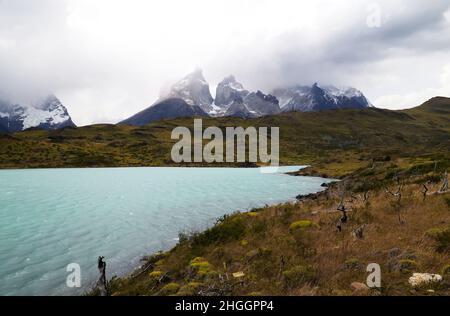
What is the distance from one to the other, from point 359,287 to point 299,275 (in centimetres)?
261

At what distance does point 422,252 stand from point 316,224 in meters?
7.84

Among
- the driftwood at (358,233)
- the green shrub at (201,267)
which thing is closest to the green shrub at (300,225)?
the driftwood at (358,233)

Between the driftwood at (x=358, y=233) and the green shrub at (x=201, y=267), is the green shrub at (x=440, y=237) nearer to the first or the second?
the driftwood at (x=358, y=233)

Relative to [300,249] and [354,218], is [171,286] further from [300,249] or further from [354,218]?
[354,218]

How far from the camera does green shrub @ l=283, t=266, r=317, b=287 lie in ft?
45.5

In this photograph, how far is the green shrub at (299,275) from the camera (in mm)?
13859

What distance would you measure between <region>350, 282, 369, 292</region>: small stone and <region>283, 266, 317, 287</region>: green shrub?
170 cm

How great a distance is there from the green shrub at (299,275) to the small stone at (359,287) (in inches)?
67.0

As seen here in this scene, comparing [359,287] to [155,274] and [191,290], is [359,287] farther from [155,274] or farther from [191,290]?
[155,274]

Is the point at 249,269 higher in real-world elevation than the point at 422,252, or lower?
lower

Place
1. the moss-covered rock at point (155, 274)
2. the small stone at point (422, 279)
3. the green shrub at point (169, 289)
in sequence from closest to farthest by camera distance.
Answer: the small stone at point (422, 279) < the green shrub at point (169, 289) < the moss-covered rock at point (155, 274)
